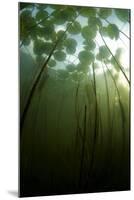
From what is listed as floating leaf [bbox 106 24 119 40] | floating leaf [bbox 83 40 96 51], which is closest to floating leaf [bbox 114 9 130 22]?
floating leaf [bbox 106 24 119 40]

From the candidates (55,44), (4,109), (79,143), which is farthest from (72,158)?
(55,44)

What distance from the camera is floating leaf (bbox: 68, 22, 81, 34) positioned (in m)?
5.84

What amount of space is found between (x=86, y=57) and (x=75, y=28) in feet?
1.18

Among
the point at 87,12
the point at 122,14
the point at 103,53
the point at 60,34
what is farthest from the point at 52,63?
the point at 122,14

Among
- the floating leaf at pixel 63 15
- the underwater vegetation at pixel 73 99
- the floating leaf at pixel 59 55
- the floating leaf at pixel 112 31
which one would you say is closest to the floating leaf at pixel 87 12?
the underwater vegetation at pixel 73 99

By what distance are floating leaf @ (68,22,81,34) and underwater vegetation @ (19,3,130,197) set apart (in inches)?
0.5

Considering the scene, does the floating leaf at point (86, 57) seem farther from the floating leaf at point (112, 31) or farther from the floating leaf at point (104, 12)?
the floating leaf at point (104, 12)

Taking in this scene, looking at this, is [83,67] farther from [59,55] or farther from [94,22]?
[94,22]

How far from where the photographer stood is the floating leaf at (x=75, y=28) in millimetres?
5844

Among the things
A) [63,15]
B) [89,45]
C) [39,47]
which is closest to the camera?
[39,47]

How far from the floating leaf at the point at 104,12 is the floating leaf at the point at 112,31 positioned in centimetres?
12

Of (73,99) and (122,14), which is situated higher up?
(122,14)

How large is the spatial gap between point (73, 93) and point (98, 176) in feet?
3.34

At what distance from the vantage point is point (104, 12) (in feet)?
19.6
